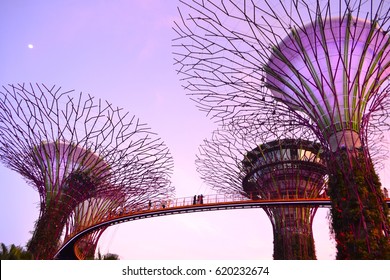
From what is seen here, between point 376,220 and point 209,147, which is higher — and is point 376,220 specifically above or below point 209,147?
below

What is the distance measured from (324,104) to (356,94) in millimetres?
1314

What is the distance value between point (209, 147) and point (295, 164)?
7.96 metres

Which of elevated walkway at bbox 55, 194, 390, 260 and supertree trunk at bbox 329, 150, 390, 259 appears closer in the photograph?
supertree trunk at bbox 329, 150, 390, 259

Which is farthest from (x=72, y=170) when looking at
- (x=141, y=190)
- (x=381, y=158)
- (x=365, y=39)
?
(x=381, y=158)

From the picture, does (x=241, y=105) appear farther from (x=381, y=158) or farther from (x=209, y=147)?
(x=381, y=158)

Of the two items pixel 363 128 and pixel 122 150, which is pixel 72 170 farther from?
pixel 363 128

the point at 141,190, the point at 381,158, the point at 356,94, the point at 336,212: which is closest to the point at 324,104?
the point at 356,94

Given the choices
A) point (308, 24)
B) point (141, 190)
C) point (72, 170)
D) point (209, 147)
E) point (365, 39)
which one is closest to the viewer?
point (365, 39)

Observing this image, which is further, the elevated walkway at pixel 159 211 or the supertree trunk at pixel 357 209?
the elevated walkway at pixel 159 211

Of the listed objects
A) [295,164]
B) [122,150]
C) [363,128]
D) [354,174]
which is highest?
[295,164]

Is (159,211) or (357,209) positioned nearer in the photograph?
(357,209)

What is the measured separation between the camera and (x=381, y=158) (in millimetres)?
31125

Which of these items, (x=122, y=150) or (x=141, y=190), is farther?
(x=141, y=190)

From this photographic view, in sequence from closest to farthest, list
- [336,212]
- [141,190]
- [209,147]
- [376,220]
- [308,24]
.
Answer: [376,220], [336,212], [308,24], [141,190], [209,147]
